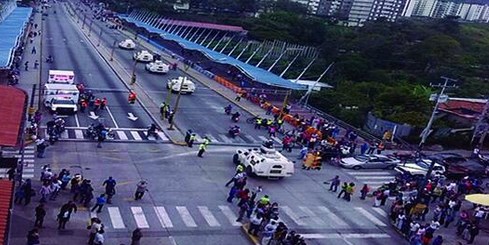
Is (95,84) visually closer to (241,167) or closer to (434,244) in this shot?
(241,167)

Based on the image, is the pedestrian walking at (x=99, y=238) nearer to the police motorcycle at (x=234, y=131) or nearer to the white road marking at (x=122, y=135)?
the white road marking at (x=122, y=135)

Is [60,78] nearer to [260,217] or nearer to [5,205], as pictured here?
[260,217]

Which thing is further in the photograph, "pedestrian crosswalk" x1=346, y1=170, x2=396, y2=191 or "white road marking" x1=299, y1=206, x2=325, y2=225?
"pedestrian crosswalk" x1=346, y1=170, x2=396, y2=191

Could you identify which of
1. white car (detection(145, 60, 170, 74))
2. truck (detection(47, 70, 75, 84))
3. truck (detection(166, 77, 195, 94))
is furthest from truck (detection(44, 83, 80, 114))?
white car (detection(145, 60, 170, 74))

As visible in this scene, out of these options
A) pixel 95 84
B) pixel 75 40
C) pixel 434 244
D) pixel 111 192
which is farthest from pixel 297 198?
pixel 75 40

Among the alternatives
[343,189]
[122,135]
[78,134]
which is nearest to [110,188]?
[78,134]

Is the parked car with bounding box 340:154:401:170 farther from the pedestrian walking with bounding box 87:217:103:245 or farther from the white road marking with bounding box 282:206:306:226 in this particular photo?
the pedestrian walking with bounding box 87:217:103:245

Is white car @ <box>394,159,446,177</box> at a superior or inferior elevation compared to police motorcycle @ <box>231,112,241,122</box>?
superior
